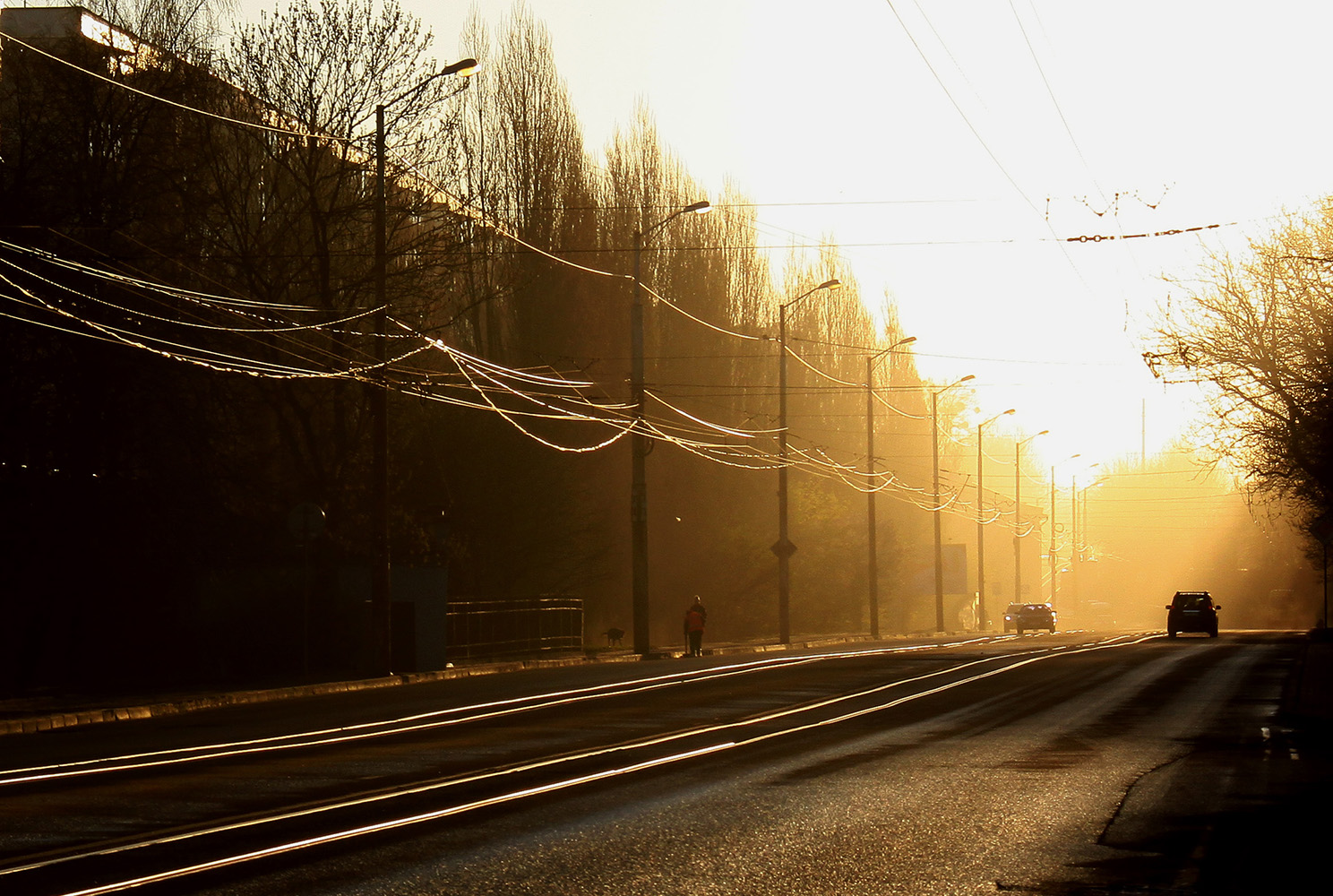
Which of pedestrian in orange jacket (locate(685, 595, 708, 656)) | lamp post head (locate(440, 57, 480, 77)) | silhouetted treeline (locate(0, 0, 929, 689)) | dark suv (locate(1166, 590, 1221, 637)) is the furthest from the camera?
dark suv (locate(1166, 590, 1221, 637))

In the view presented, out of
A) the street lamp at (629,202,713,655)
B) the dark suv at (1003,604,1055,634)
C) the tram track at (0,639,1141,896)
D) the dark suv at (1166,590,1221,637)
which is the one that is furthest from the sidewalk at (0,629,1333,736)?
the dark suv at (1003,604,1055,634)

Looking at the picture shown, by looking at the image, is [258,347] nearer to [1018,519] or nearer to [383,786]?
[383,786]

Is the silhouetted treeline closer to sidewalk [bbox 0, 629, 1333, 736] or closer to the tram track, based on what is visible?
sidewalk [bbox 0, 629, 1333, 736]

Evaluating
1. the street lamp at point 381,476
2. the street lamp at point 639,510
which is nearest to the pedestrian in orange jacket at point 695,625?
the street lamp at point 639,510

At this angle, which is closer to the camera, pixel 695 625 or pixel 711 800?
pixel 711 800

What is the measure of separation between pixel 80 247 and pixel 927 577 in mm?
66019

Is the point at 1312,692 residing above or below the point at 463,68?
below

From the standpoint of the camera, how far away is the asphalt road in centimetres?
823

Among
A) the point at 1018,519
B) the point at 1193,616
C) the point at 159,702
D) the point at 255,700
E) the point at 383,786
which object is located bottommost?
the point at 1193,616

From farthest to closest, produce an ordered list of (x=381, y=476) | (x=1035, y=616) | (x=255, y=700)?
1. (x=1035, y=616)
2. (x=381, y=476)
3. (x=255, y=700)

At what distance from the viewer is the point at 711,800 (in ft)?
36.6

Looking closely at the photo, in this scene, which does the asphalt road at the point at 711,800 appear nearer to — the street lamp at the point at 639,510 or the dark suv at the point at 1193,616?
the street lamp at the point at 639,510

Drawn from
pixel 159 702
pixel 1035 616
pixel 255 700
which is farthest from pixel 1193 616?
pixel 159 702

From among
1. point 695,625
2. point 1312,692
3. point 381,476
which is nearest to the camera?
point 1312,692
